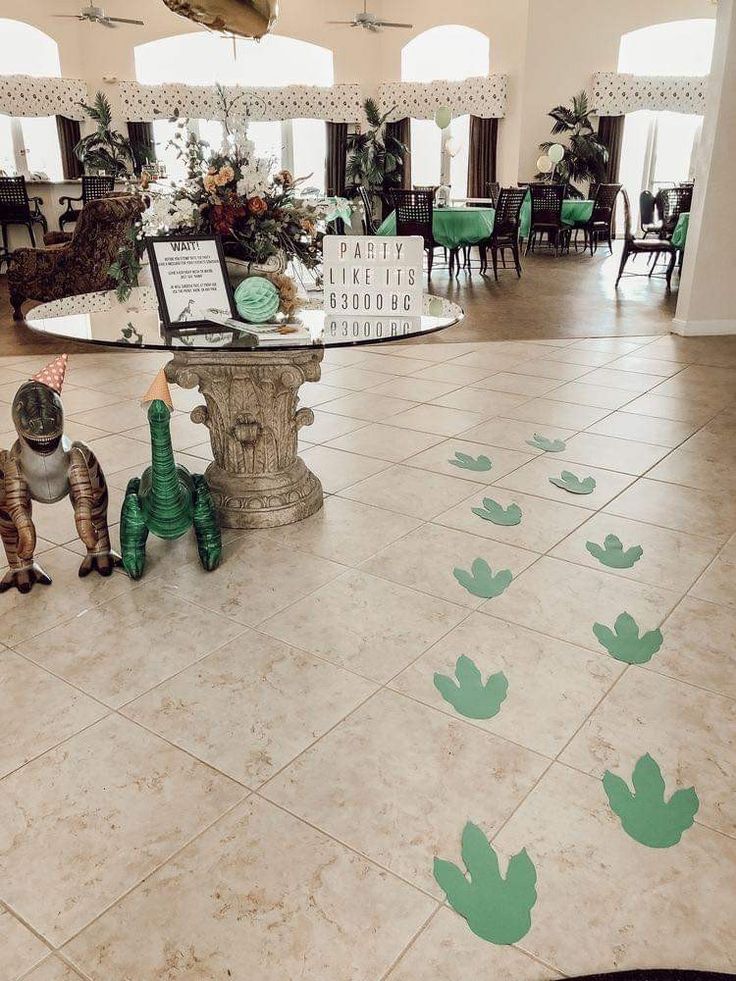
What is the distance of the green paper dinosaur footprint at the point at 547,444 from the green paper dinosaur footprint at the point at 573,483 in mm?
304

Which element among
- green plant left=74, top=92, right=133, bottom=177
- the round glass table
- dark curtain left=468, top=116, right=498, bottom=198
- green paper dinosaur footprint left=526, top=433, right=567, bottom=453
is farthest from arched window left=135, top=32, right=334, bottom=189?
the round glass table

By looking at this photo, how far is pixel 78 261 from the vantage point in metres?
6.20

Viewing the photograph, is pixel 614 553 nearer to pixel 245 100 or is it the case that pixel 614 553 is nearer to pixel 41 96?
pixel 245 100

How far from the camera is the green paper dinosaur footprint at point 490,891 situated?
128 centimetres

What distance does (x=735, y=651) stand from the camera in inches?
78.7

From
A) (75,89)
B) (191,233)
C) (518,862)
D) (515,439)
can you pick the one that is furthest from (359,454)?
(75,89)

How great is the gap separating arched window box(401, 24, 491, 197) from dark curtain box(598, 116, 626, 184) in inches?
81.0

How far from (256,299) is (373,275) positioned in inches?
16.6

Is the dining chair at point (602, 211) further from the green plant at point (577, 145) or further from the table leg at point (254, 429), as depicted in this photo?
the table leg at point (254, 429)

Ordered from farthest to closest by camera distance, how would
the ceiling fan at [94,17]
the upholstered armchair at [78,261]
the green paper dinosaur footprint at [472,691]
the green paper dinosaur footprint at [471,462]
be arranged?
1. the ceiling fan at [94,17]
2. the upholstered armchair at [78,261]
3. the green paper dinosaur footprint at [471,462]
4. the green paper dinosaur footprint at [472,691]

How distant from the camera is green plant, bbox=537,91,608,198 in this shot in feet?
39.5

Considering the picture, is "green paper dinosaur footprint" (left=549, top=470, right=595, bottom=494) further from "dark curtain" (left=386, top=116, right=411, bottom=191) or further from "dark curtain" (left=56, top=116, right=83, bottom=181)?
"dark curtain" (left=386, top=116, right=411, bottom=191)

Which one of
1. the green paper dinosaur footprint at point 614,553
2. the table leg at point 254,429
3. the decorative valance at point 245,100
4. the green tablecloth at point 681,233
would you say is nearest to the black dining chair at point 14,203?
the decorative valance at point 245,100

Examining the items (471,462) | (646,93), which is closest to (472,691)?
(471,462)
